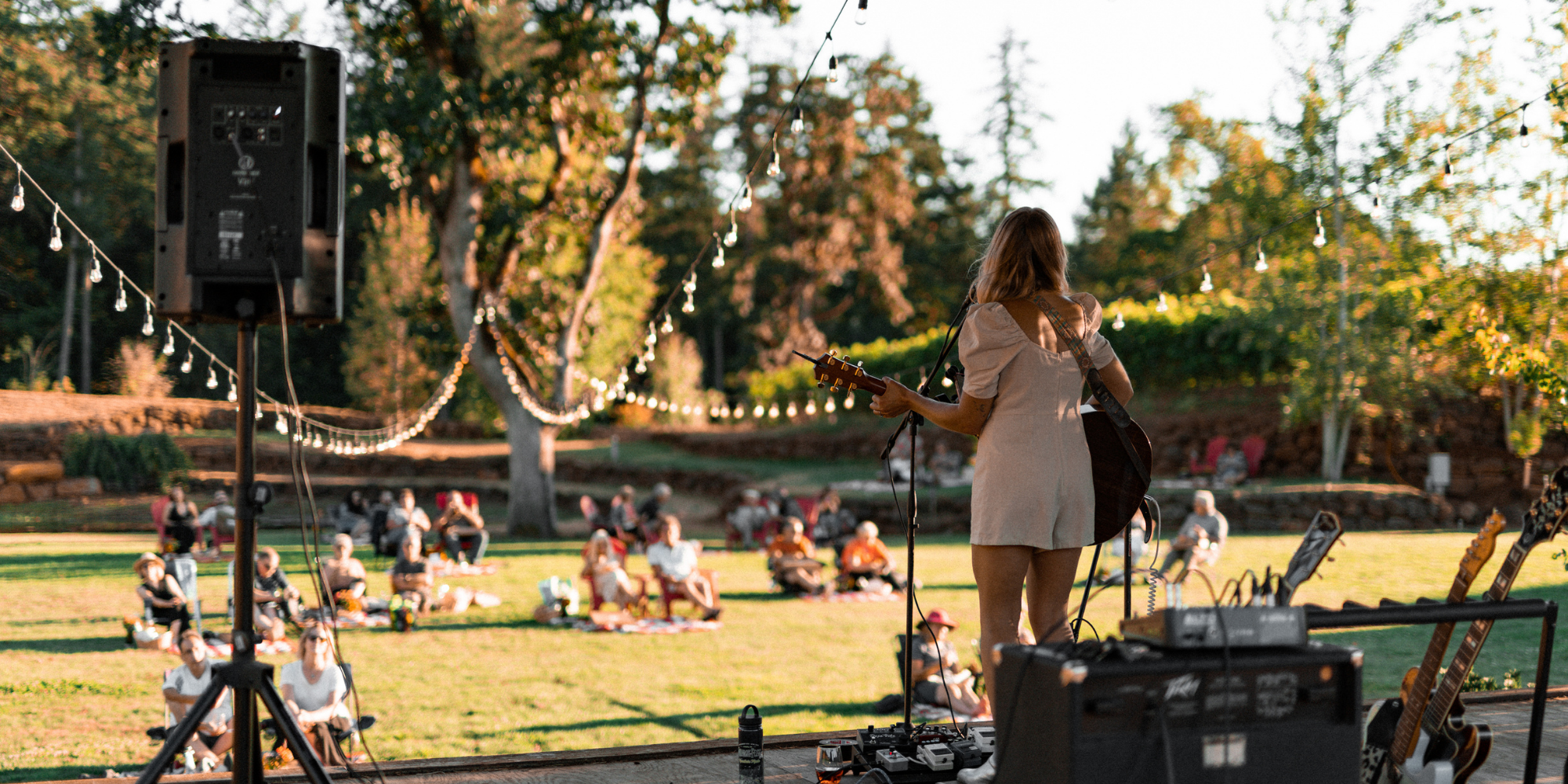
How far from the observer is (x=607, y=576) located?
10.4 metres

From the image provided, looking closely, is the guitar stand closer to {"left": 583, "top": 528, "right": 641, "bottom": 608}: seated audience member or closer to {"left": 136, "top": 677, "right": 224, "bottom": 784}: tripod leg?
{"left": 136, "top": 677, "right": 224, "bottom": 784}: tripod leg

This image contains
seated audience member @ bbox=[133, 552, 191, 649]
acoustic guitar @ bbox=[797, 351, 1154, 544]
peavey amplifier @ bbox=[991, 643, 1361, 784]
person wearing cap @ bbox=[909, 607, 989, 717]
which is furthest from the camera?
seated audience member @ bbox=[133, 552, 191, 649]

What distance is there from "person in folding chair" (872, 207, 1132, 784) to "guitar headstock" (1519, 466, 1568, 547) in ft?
3.32

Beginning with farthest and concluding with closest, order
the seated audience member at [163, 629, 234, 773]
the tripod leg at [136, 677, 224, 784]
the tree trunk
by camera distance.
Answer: the tree trunk
the seated audience member at [163, 629, 234, 773]
the tripod leg at [136, 677, 224, 784]

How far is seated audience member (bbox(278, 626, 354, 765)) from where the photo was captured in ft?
17.2

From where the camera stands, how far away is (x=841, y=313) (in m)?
39.7

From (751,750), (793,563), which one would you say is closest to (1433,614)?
(751,750)

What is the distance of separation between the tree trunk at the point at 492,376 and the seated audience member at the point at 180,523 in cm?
453

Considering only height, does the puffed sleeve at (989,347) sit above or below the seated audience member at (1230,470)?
above

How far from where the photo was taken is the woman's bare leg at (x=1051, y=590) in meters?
2.79

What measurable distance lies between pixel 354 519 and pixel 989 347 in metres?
15.7

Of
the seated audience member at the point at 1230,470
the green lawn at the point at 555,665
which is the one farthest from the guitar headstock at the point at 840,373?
the seated audience member at the point at 1230,470

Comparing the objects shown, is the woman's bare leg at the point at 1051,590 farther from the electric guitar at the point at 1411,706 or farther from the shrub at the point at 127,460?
the shrub at the point at 127,460

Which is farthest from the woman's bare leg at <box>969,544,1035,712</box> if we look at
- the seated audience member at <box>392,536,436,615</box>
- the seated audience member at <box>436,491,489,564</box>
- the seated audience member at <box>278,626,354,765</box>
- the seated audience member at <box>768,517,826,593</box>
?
the seated audience member at <box>436,491,489,564</box>
